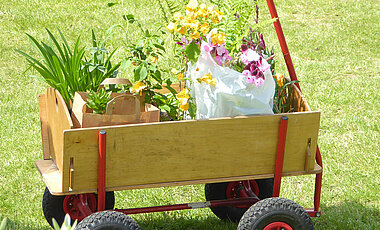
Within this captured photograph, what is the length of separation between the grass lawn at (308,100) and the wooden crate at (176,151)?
0.60 metres

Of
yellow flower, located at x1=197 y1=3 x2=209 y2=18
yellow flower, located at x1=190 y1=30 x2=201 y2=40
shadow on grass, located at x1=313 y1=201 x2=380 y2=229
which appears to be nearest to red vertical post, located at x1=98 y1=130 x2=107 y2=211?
yellow flower, located at x1=190 y1=30 x2=201 y2=40

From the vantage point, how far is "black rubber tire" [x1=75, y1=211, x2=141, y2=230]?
2.43 m

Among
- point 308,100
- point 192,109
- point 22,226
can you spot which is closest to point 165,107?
point 192,109

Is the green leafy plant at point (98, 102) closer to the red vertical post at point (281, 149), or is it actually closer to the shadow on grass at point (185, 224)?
the red vertical post at point (281, 149)

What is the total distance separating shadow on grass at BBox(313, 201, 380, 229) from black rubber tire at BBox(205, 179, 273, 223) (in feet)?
1.17

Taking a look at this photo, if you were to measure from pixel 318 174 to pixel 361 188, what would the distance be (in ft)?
3.07

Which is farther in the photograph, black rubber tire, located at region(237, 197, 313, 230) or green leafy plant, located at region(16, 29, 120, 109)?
green leafy plant, located at region(16, 29, 120, 109)

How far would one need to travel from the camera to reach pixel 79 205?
2771mm

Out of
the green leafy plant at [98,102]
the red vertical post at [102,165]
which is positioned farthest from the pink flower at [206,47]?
the red vertical post at [102,165]

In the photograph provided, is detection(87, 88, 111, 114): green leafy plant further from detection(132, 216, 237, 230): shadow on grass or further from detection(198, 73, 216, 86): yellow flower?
detection(132, 216, 237, 230): shadow on grass

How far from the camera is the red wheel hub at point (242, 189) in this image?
3.07 metres

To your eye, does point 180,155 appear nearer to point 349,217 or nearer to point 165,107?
point 165,107

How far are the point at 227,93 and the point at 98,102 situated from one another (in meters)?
0.54

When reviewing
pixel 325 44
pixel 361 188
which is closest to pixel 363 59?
pixel 325 44
